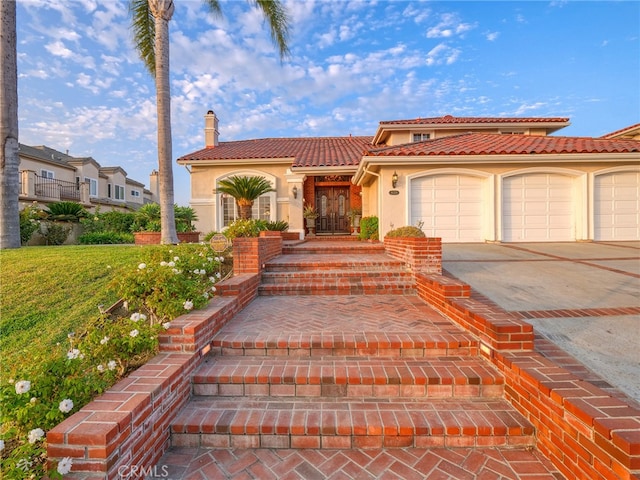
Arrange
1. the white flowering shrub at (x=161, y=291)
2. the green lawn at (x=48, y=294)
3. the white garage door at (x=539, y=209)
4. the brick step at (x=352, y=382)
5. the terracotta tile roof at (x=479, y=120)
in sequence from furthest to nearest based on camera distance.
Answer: the terracotta tile roof at (x=479, y=120), the white garage door at (x=539, y=209), the green lawn at (x=48, y=294), the white flowering shrub at (x=161, y=291), the brick step at (x=352, y=382)

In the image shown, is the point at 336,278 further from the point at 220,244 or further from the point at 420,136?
the point at 420,136

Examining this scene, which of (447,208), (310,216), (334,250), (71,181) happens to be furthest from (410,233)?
(71,181)

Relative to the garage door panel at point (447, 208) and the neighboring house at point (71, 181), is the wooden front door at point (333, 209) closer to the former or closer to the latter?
the garage door panel at point (447, 208)

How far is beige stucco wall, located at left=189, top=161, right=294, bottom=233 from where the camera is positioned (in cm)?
1411

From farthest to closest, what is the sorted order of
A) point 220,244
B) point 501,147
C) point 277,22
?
point 501,147 < point 277,22 < point 220,244

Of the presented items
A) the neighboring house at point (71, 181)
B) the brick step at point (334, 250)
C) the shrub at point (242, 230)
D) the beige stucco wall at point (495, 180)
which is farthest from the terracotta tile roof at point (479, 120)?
the neighboring house at point (71, 181)

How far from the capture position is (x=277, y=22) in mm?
9719

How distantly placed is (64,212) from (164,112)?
21.9 feet

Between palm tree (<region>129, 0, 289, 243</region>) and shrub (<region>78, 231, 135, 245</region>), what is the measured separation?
3.80 meters

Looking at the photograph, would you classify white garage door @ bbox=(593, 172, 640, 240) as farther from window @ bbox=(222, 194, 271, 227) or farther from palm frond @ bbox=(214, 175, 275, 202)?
window @ bbox=(222, 194, 271, 227)

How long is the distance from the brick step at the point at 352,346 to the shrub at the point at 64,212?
12.2m

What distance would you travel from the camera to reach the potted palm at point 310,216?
14105mm

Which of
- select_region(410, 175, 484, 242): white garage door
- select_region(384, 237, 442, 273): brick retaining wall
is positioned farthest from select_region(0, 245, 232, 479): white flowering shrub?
select_region(410, 175, 484, 242): white garage door

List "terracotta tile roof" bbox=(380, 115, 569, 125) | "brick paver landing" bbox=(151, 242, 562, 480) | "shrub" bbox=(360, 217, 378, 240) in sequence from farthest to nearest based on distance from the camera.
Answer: "terracotta tile roof" bbox=(380, 115, 569, 125) < "shrub" bbox=(360, 217, 378, 240) < "brick paver landing" bbox=(151, 242, 562, 480)
